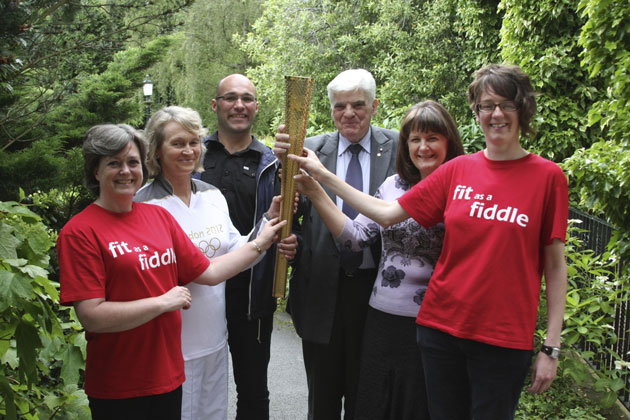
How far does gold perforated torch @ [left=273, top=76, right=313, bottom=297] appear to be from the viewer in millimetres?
2648

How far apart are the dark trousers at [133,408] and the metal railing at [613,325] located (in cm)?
300

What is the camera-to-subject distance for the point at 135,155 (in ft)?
7.57

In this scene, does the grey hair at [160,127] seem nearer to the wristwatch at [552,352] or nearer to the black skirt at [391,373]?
the black skirt at [391,373]

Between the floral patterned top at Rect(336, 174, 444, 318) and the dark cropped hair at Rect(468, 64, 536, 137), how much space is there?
634 millimetres

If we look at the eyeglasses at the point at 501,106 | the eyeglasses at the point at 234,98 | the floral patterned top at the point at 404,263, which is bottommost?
→ the floral patterned top at the point at 404,263

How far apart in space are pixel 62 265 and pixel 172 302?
0.41 m

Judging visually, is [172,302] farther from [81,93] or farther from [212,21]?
[212,21]

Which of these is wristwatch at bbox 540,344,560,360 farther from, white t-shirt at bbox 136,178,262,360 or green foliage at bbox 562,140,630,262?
green foliage at bbox 562,140,630,262

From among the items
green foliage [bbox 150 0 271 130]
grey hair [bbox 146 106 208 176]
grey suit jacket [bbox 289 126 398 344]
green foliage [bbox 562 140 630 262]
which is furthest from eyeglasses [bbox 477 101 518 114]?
green foliage [bbox 150 0 271 130]

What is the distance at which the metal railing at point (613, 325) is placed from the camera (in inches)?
166

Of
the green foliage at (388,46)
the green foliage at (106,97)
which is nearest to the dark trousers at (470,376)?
the green foliage at (106,97)

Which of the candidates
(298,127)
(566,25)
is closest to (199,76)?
(566,25)

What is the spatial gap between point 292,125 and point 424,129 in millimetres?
597

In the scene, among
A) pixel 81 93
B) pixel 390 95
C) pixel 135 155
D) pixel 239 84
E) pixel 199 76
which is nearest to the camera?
pixel 135 155
